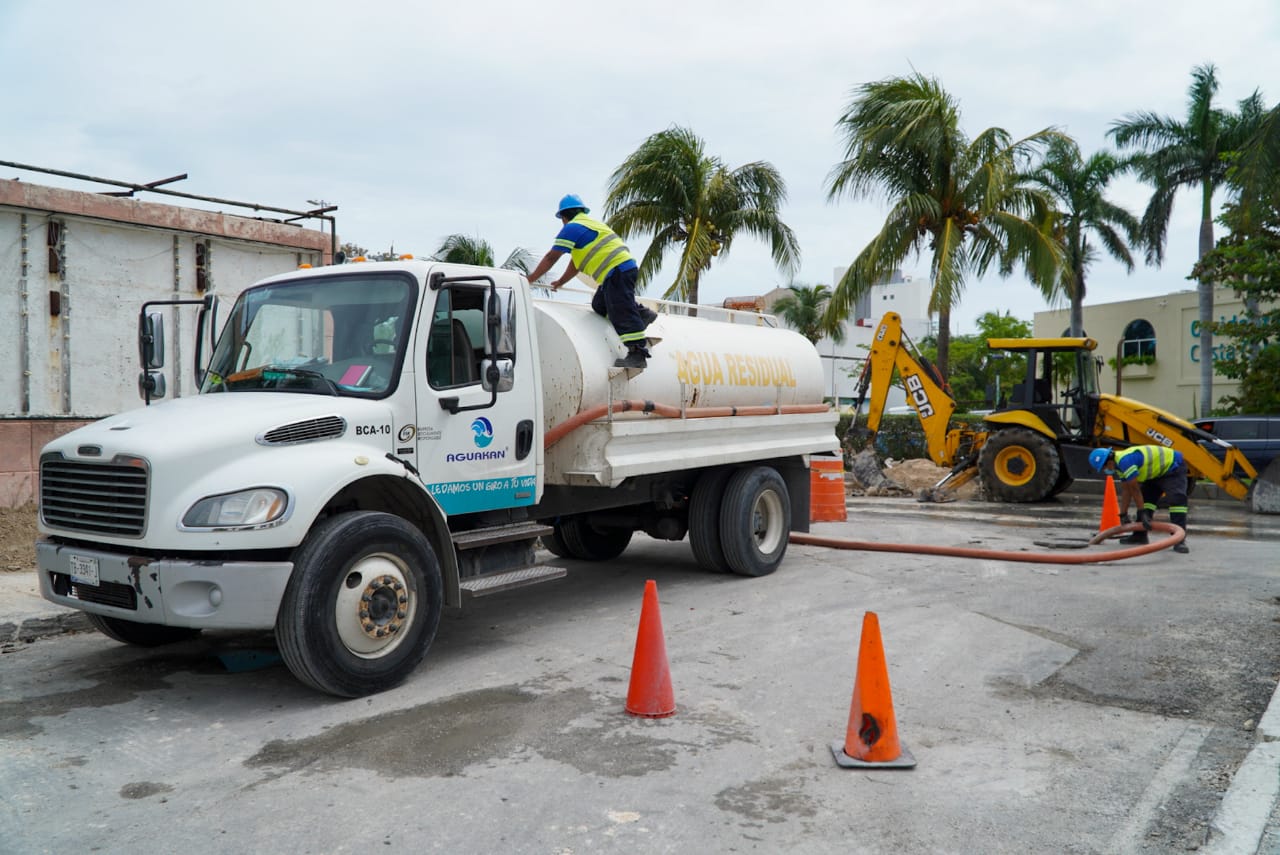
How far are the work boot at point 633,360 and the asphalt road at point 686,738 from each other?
2011mm

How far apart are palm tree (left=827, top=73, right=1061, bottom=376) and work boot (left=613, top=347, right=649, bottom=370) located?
1503 cm

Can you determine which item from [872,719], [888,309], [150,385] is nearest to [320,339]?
[150,385]

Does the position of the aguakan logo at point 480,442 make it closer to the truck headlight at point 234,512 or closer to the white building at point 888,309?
the truck headlight at point 234,512

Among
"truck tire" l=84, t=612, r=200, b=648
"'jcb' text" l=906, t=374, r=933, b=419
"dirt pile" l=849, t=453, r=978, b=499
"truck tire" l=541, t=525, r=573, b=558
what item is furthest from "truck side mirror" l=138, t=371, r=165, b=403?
"dirt pile" l=849, t=453, r=978, b=499

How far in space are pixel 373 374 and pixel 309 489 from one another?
3.30ft

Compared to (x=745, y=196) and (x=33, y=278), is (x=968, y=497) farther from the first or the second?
(x=33, y=278)

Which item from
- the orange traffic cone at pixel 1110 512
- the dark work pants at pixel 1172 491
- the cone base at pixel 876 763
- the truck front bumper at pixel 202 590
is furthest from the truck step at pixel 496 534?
the orange traffic cone at pixel 1110 512

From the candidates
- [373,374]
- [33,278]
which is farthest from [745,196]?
[373,374]

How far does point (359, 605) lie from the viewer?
5.54m

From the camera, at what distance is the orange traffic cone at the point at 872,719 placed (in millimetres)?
4496

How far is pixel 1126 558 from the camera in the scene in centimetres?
1017

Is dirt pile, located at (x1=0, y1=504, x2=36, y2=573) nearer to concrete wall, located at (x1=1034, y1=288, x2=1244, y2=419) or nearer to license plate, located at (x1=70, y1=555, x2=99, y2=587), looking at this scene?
license plate, located at (x1=70, y1=555, x2=99, y2=587)

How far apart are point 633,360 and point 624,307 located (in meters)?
0.43

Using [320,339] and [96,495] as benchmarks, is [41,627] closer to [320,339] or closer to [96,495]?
[96,495]
